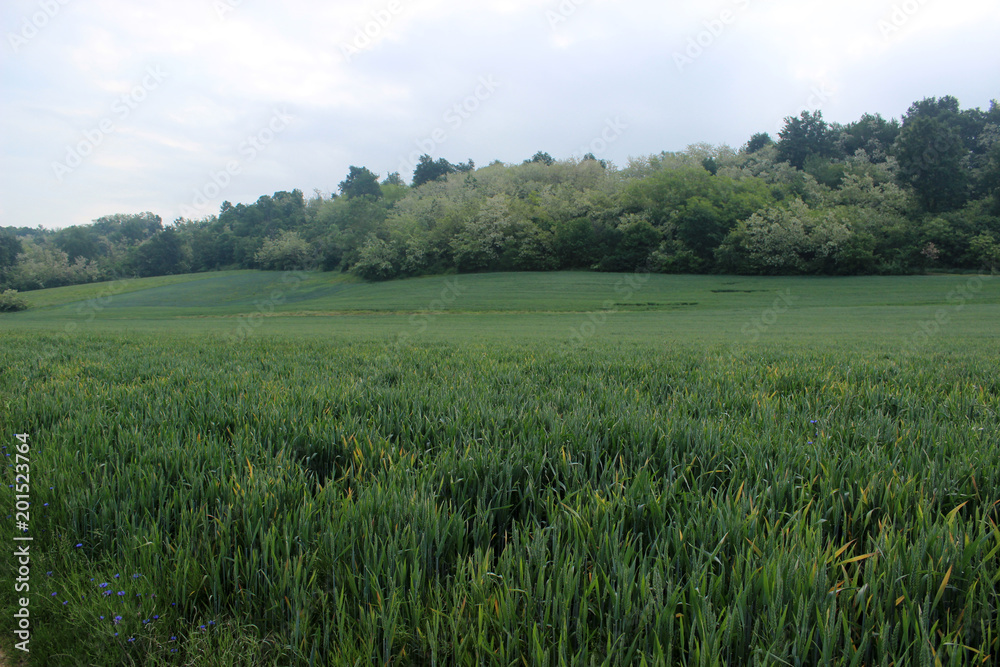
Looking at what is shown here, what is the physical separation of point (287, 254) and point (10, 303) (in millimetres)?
39061

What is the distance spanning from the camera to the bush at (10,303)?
158 feet

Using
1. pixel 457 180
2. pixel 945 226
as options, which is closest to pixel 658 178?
pixel 945 226

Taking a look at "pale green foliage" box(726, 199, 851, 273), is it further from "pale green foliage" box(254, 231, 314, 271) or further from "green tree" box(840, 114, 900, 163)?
"pale green foliage" box(254, 231, 314, 271)

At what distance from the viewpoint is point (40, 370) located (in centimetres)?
538

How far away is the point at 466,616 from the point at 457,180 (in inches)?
3823

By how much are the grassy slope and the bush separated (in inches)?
57.6

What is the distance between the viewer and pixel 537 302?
41.2 metres

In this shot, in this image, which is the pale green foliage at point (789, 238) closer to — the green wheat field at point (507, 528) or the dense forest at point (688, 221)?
the dense forest at point (688, 221)

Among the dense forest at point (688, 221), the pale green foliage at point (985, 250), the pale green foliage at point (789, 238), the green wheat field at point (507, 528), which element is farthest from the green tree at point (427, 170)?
the green wheat field at point (507, 528)

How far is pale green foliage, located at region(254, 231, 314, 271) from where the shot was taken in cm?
8362

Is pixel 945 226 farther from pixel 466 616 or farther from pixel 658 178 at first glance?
pixel 466 616

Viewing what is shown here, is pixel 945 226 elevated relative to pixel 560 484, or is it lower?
elevated

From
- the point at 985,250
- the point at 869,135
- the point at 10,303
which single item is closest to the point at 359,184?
the point at 10,303

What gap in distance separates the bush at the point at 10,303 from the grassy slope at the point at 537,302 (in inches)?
57.6
